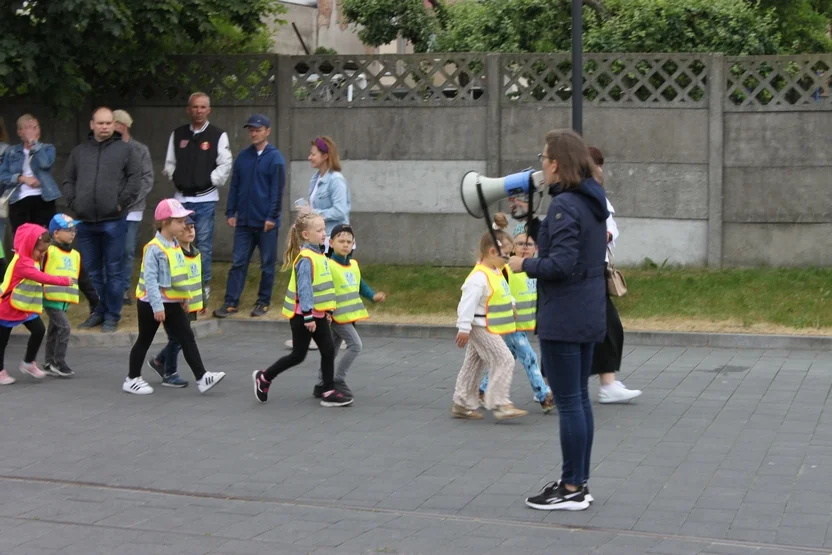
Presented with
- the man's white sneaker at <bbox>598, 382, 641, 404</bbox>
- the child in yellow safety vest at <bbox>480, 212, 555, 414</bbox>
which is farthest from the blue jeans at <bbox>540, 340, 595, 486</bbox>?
the man's white sneaker at <bbox>598, 382, 641, 404</bbox>

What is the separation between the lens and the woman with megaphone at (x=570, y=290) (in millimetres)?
6309

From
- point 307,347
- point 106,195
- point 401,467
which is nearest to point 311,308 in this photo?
point 307,347

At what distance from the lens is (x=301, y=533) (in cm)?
605

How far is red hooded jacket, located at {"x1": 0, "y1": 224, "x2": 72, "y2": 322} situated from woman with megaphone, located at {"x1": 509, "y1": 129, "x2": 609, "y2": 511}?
467cm

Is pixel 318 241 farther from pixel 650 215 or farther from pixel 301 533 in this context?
pixel 650 215

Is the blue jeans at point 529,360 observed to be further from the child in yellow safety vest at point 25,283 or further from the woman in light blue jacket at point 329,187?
the child in yellow safety vest at point 25,283

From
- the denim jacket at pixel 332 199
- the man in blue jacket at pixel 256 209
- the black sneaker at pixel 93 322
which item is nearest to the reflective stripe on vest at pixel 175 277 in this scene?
the denim jacket at pixel 332 199

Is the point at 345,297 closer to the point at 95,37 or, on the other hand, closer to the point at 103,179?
the point at 103,179

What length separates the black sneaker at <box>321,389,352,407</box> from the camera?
900 cm

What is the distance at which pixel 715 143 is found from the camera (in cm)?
1372

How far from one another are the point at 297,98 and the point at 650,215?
13.7 ft

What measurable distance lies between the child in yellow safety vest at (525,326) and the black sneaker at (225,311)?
4205 mm

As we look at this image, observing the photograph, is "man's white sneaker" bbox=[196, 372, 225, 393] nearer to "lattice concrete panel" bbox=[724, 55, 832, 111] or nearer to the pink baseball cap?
the pink baseball cap

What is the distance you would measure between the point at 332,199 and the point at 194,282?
210 cm
